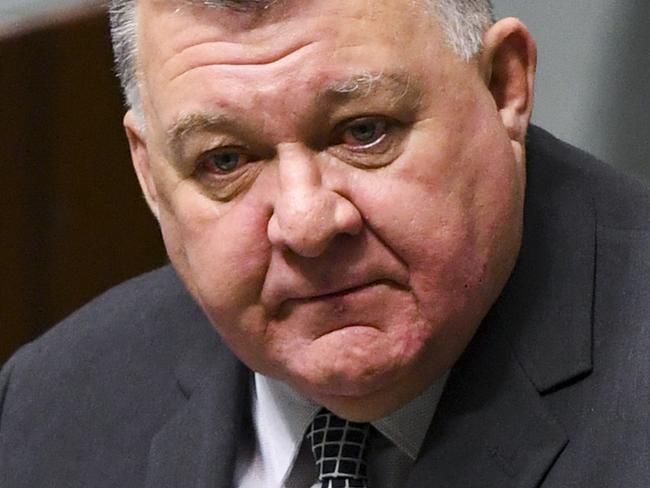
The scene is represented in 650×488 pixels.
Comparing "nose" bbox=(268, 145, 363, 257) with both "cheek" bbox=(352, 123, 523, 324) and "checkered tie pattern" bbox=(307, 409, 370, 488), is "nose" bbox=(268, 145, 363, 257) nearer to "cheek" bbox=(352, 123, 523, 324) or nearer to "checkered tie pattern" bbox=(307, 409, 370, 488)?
"cheek" bbox=(352, 123, 523, 324)

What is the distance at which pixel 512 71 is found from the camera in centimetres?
163

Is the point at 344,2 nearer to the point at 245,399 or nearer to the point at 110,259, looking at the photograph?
→ the point at 245,399

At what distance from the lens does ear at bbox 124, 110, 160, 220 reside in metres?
1.73

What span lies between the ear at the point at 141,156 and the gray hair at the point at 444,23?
0.14 ft

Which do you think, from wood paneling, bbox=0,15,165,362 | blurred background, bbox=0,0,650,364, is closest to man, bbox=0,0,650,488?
blurred background, bbox=0,0,650,364

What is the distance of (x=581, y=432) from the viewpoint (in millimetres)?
1591

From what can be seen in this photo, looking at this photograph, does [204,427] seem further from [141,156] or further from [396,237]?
[396,237]

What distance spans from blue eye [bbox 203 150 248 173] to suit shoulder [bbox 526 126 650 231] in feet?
1.35

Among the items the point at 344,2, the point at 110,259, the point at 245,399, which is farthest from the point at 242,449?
the point at 110,259

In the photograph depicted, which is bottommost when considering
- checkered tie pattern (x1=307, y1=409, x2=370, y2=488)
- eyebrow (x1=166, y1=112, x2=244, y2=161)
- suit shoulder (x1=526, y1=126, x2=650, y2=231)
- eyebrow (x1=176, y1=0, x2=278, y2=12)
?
checkered tie pattern (x1=307, y1=409, x2=370, y2=488)

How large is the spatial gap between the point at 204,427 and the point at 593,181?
591 millimetres

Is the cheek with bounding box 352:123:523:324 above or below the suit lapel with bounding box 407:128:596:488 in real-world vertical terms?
above

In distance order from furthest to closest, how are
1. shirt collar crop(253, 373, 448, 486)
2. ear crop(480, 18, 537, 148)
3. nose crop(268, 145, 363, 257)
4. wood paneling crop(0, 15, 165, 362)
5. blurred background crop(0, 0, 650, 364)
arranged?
wood paneling crop(0, 15, 165, 362) < blurred background crop(0, 0, 650, 364) < shirt collar crop(253, 373, 448, 486) < ear crop(480, 18, 537, 148) < nose crop(268, 145, 363, 257)

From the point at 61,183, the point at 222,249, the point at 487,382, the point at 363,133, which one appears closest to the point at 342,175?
the point at 363,133
